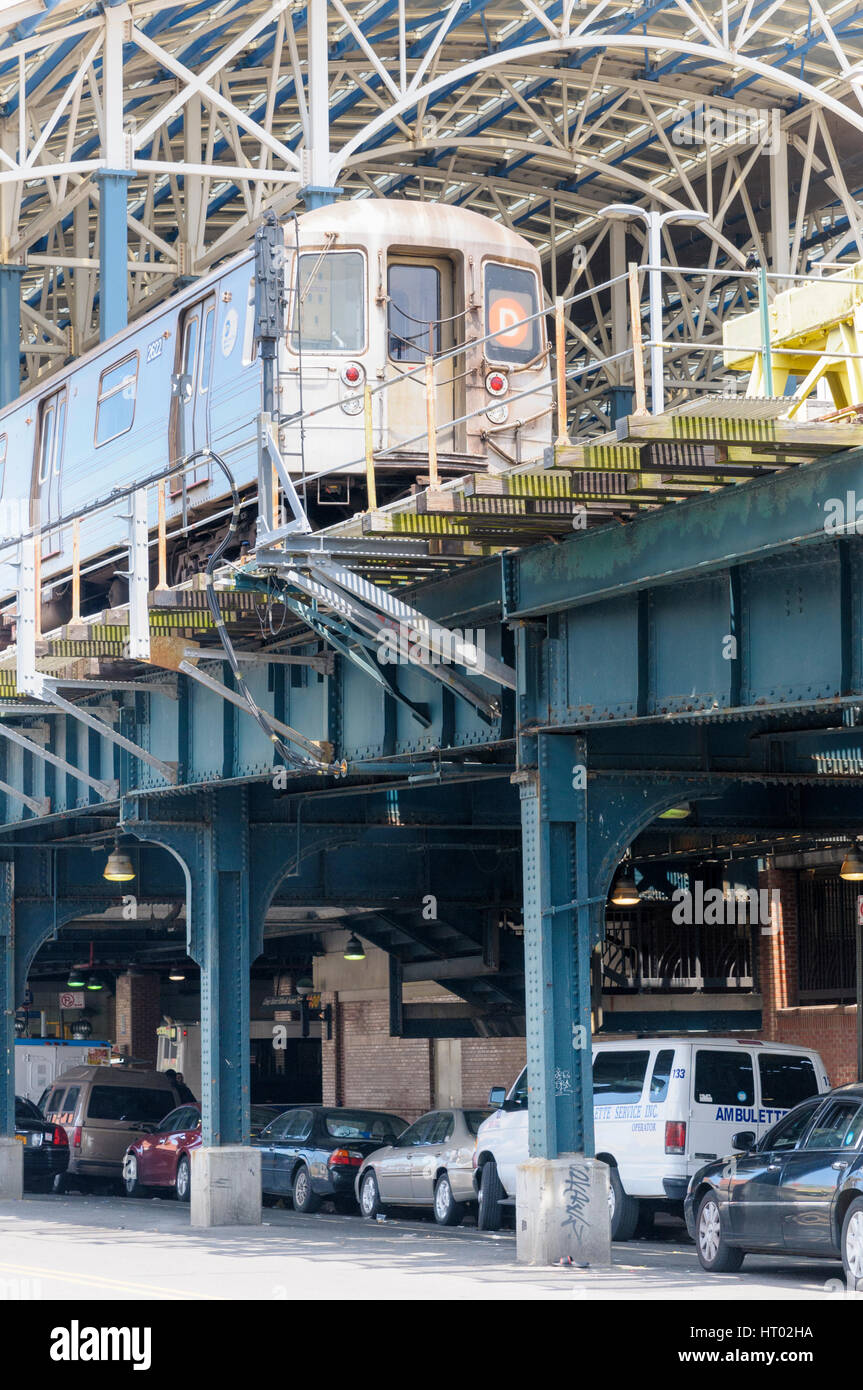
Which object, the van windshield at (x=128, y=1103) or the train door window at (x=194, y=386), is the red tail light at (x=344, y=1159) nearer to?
the van windshield at (x=128, y=1103)

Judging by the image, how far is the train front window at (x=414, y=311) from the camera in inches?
789

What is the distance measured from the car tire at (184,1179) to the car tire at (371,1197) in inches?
176

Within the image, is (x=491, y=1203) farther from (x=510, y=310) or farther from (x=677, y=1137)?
(x=510, y=310)

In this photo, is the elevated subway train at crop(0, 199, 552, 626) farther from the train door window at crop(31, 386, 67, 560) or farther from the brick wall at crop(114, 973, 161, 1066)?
the brick wall at crop(114, 973, 161, 1066)

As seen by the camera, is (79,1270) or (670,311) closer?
(79,1270)

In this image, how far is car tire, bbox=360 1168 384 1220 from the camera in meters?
26.0

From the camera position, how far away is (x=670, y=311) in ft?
165

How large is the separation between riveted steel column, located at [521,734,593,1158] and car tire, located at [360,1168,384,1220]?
9.55 metres

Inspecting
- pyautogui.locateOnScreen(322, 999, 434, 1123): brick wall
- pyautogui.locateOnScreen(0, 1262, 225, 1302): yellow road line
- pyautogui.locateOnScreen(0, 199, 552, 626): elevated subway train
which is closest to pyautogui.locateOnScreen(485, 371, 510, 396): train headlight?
pyautogui.locateOnScreen(0, 199, 552, 626): elevated subway train

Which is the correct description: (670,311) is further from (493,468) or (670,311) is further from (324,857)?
(493,468)
